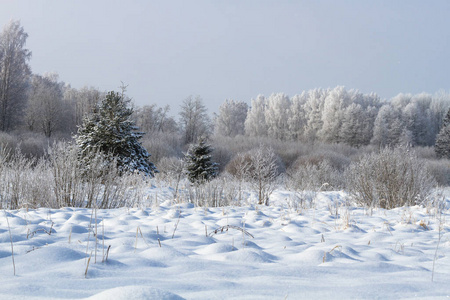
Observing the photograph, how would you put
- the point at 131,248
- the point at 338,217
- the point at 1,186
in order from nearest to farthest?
the point at 131,248, the point at 338,217, the point at 1,186

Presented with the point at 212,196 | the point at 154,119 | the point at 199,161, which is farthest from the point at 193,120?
the point at 212,196

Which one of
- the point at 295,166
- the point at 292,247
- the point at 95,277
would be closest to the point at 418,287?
the point at 292,247

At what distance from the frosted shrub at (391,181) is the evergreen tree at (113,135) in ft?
28.6

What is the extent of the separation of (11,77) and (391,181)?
3199cm

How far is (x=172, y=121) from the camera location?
50281 mm

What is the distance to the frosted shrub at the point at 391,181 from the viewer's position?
8.50 meters

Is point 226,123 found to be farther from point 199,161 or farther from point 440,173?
point 199,161

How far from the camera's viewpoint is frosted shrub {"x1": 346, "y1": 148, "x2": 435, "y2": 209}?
8.50m

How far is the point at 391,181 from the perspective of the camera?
28.7ft

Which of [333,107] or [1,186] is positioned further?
[333,107]

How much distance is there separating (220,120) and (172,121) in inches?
332

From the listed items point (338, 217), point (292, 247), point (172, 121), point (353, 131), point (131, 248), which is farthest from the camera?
point (172, 121)

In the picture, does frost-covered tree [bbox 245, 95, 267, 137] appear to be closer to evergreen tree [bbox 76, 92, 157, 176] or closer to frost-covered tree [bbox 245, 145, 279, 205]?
frost-covered tree [bbox 245, 145, 279, 205]

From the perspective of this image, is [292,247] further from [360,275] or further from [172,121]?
[172,121]
